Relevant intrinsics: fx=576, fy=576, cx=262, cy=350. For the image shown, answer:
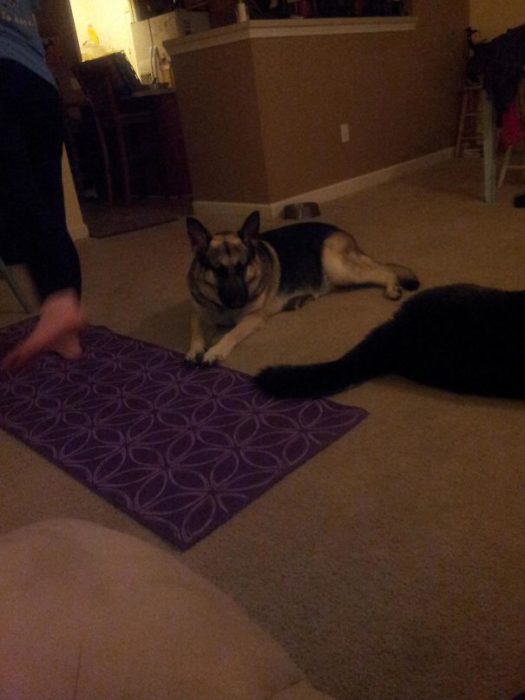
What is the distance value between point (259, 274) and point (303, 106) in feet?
7.75

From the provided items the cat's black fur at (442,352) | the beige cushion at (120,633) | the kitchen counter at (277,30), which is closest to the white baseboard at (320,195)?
the kitchen counter at (277,30)

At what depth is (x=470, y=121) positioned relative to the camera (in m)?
5.39

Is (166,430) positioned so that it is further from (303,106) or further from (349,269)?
(303,106)

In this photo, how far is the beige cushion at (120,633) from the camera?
Result: 357 mm

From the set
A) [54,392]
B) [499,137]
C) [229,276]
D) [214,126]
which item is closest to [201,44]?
[214,126]

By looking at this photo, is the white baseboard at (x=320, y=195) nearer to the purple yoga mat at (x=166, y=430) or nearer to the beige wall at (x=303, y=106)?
the beige wall at (x=303, y=106)

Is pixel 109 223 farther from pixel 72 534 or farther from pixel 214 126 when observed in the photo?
pixel 72 534

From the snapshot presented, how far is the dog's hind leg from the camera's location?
7.62 feet

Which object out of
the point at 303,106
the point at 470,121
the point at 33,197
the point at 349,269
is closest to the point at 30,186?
the point at 33,197

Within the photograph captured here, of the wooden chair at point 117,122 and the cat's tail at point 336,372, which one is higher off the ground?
the wooden chair at point 117,122

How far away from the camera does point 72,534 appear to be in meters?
0.49

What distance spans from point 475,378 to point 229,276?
923 millimetres

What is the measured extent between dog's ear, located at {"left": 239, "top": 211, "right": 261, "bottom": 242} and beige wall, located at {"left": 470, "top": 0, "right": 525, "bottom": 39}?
164 inches

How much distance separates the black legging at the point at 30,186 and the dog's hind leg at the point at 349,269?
120cm
